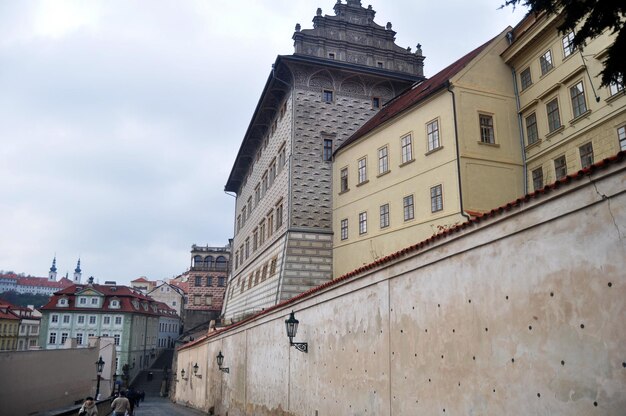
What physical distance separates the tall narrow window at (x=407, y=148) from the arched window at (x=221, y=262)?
5623 cm

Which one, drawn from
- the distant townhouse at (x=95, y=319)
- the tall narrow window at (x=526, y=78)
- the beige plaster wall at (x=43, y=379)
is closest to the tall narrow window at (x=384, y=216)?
the tall narrow window at (x=526, y=78)

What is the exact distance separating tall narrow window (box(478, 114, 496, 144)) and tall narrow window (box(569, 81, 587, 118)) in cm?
287

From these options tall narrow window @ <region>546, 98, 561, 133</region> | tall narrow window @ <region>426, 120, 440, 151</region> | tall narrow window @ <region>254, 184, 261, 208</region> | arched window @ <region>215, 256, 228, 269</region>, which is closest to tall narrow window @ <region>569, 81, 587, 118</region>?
tall narrow window @ <region>546, 98, 561, 133</region>

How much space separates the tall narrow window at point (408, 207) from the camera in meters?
19.5

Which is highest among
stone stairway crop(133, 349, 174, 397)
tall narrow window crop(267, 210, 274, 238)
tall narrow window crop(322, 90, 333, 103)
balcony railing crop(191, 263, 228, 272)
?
tall narrow window crop(322, 90, 333, 103)

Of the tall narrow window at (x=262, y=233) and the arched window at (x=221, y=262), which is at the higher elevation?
the arched window at (x=221, y=262)

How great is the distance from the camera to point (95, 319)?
62594mm

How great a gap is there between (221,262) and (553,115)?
61.3 metres

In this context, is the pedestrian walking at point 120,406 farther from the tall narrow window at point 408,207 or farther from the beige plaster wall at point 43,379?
the tall narrow window at point 408,207

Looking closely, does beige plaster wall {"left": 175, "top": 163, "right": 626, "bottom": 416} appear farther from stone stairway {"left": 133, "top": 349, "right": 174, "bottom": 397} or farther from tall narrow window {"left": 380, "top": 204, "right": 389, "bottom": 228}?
stone stairway {"left": 133, "top": 349, "right": 174, "bottom": 397}

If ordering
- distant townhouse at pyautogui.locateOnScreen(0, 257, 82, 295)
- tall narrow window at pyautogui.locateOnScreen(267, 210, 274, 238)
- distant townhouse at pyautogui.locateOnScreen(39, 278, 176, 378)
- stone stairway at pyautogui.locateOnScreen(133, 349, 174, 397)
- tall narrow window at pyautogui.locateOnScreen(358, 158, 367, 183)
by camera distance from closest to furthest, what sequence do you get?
tall narrow window at pyautogui.locateOnScreen(358, 158, 367, 183), tall narrow window at pyautogui.locateOnScreen(267, 210, 274, 238), stone stairway at pyautogui.locateOnScreen(133, 349, 174, 397), distant townhouse at pyautogui.locateOnScreen(39, 278, 176, 378), distant townhouse at pyautogui.locateOnScreen(0, 257, 82, 295)

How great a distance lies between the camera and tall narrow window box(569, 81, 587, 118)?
53.3 ft

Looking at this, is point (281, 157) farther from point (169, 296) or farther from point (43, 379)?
point (169, 296)

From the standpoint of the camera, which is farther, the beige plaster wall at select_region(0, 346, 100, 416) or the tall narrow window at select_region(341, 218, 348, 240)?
the tall narrow window at select_region(341, 218, 348, 240)
